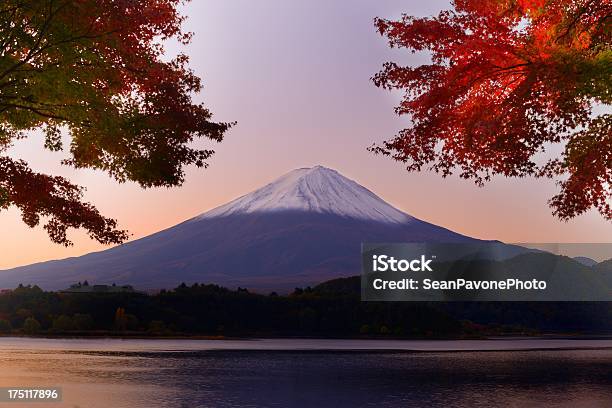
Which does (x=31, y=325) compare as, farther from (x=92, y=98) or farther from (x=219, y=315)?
(x=92, y=98)

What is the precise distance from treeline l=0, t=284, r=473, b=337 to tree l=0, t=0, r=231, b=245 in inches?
633

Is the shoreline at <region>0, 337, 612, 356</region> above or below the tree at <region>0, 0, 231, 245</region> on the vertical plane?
below

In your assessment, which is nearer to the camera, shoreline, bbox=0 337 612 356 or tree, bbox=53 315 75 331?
shoreline, bbox=0 337 612 356

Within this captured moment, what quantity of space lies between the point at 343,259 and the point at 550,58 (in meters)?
82.3

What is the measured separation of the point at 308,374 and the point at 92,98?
7.76 m

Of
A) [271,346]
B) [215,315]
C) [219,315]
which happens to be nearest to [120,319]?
[215,315]

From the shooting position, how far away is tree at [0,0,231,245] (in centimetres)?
1458

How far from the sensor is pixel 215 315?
36781 mm

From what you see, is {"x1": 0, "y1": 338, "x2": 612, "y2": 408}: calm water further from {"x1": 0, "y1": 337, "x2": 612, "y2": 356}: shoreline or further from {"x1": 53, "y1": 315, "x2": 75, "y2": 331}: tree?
{"x1": 53, "y1": 315, "x2": 75, "y2": 331}: tree

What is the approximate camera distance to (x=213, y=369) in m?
19.3

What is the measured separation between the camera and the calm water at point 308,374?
14.2 meters

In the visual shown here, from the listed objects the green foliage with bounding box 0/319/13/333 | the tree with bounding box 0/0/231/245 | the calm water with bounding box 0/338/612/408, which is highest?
the tree with bounding box 0/0/231/245

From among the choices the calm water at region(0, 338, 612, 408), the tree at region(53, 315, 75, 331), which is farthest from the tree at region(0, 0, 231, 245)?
the tree at region(53, 315, 75, 331)

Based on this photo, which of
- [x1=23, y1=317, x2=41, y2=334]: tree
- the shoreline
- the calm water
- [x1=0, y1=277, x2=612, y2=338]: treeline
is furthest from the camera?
[x1=0, y1=277, x2=612, y2=338]: treeline
